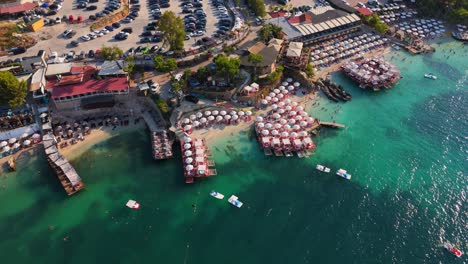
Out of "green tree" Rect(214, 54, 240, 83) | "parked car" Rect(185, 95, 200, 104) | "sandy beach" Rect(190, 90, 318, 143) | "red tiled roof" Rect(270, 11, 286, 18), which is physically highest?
"red tiled roof" Rect(270, 11, 286, 18)

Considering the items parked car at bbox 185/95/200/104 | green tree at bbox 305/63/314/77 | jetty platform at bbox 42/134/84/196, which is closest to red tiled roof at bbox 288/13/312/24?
green tree at bbox 305/63/314/77

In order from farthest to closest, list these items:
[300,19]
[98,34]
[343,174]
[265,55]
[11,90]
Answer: [300,19] → [98,34] → [265,55] → [11,90] → [343,174]

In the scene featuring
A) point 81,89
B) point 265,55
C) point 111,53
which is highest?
point 265,55

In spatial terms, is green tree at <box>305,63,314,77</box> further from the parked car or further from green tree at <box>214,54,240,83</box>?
the parked car

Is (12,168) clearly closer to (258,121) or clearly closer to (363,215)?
(258,121)

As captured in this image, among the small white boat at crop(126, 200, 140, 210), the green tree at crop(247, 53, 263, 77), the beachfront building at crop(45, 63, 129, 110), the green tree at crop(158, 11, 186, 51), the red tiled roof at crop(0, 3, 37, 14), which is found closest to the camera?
the small white boat at crop(126, 200, 140, 210)

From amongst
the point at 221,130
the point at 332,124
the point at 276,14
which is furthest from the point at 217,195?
the point at 276,14

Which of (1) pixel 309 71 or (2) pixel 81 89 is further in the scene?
(1) pixel 309 71

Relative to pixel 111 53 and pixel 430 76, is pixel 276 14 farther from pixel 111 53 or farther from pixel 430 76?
pixel 111 53
